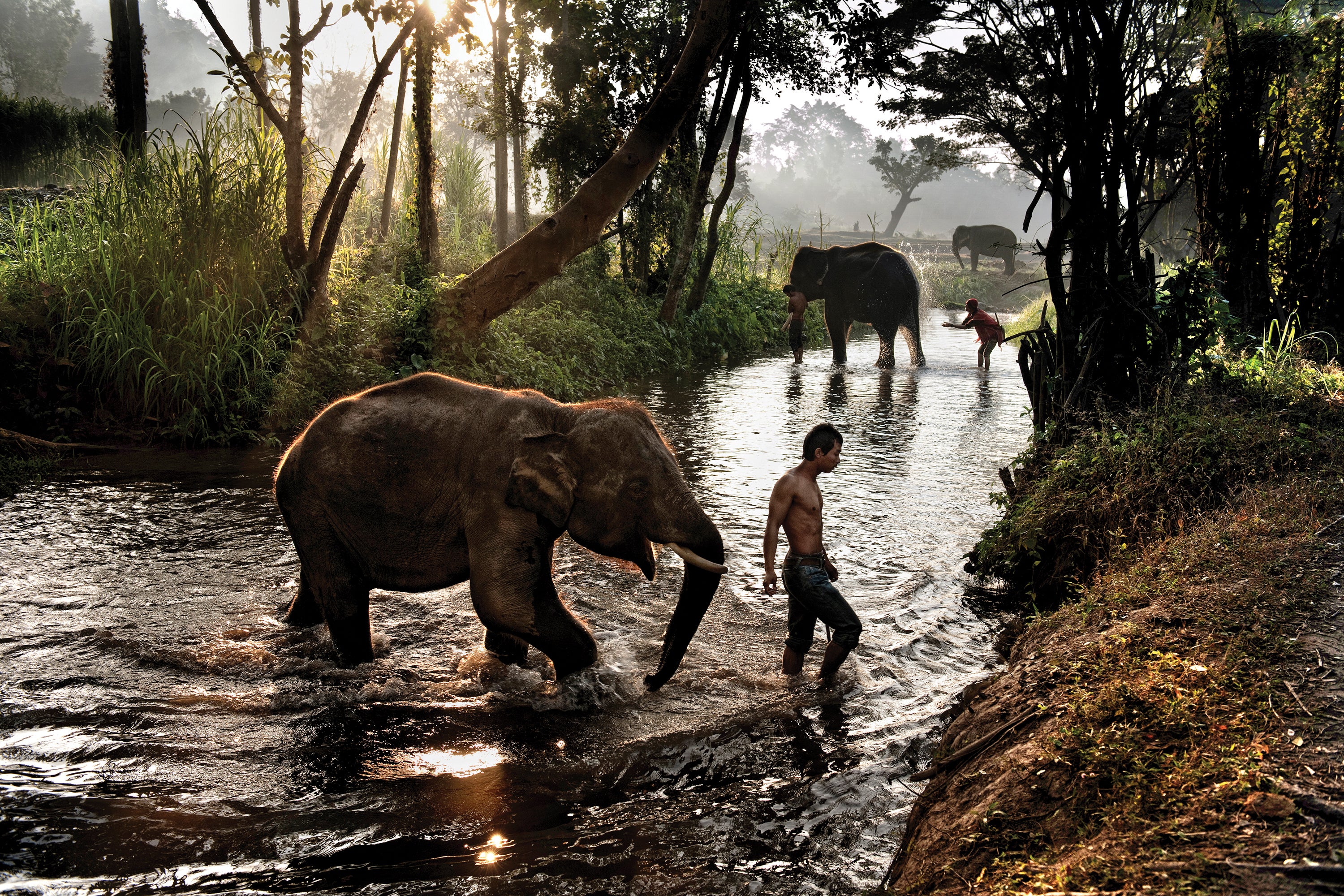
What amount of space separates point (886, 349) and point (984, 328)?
189 centimetres

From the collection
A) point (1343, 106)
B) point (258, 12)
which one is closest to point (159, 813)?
point (1343, 106)

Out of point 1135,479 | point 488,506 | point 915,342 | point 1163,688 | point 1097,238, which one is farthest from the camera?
point 915,342

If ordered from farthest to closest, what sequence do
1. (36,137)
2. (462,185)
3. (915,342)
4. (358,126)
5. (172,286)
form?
(462,185) → (36,137) → (915,342) → (358,126) → (172,286)

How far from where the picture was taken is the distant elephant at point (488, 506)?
13.3 feet

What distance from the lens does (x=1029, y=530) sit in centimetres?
546

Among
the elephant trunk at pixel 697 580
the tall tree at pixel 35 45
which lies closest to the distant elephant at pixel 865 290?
the elephant trunk at pixel 697 580

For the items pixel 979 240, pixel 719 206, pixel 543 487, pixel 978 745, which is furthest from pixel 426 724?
pixel 979 240

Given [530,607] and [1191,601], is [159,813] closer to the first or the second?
[530,607]

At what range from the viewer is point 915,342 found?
1828 cm

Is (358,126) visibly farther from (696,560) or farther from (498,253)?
(696,560)

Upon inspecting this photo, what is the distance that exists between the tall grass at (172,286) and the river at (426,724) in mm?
1855

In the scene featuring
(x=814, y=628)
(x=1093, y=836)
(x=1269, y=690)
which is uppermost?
(x=1269, y=690)

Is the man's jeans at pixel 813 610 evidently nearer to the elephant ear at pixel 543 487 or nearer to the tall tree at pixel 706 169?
the elephant ear at pixel 543 487

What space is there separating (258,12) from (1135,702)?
21.3 m
